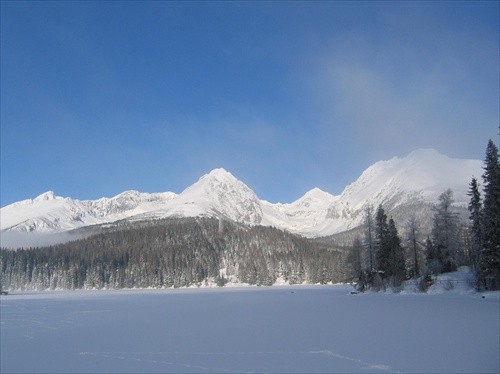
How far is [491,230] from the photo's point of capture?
48.4 metres

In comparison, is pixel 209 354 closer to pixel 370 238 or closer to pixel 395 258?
pixel 395 258

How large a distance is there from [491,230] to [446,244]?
972 inches

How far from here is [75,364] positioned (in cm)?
1842

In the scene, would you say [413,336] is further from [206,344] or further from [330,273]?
[330,273]

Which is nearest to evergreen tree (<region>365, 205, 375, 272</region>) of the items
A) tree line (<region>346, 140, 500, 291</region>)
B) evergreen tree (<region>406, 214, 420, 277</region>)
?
tree line (<region>346, 140, 500, 291</region>)

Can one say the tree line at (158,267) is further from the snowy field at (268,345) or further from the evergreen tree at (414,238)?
the snowy field at (268,345)

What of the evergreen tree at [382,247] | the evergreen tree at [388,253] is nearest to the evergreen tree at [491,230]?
the evergreen tree at [388,253]

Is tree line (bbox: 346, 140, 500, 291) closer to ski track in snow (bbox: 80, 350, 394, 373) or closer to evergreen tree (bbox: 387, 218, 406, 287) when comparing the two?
evergreen tree (bbox: 387, 218, 406, 287)

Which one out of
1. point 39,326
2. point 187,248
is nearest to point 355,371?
point 39,326

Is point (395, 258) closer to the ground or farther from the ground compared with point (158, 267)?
farther from the ground

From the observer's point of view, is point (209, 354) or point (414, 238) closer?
Result: point (209, 354)

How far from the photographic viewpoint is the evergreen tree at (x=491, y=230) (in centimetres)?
4803

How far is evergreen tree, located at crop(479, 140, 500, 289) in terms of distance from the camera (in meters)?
48.0

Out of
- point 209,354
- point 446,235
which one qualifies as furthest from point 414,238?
point 209,354
